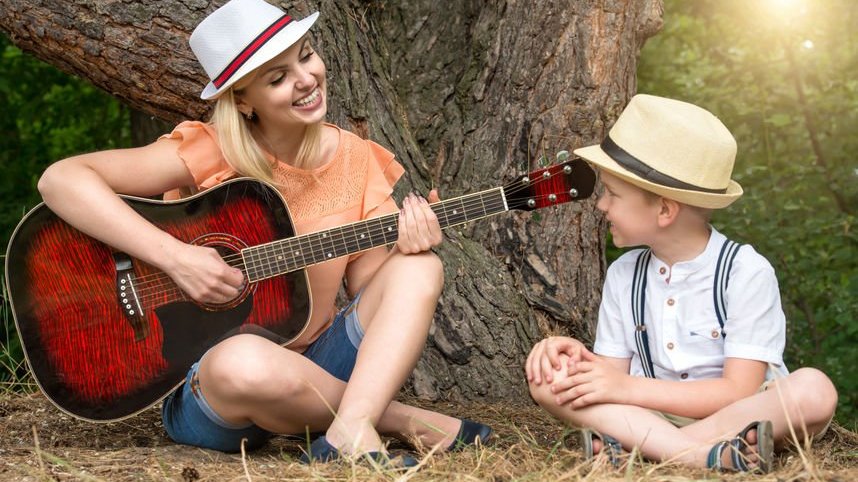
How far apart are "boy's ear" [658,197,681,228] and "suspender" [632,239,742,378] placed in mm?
163

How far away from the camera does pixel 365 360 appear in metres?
2.68

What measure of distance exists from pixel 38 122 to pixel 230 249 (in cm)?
485

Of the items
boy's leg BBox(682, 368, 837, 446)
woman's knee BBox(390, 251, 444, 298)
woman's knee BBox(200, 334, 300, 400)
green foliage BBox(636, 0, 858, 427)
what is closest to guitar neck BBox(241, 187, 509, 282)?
woman's knee BBox(390, 251, 444, 298)

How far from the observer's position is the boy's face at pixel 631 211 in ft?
9.02

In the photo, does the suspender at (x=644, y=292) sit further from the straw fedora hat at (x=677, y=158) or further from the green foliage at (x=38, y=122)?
the green foliage at (x=38, y=122)

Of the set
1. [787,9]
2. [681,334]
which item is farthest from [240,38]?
[787,9]

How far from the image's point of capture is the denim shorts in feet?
9.26

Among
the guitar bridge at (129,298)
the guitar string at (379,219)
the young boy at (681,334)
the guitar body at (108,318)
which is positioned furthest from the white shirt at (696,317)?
the guitar bridge at (129,298)

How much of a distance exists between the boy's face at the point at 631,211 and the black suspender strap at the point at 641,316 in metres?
0.13

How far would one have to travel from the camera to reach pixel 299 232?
9.89 feet

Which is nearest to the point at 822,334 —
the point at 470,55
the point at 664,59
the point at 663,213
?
the point at 664,59

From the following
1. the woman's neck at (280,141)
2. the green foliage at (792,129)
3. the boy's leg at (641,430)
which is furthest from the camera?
the green foliage at (792,129)

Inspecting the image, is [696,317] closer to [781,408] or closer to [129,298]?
[781,408]

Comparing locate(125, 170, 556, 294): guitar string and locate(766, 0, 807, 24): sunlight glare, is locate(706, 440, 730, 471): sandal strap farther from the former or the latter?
locate(766, 0, 807, 24): sunlight glare
